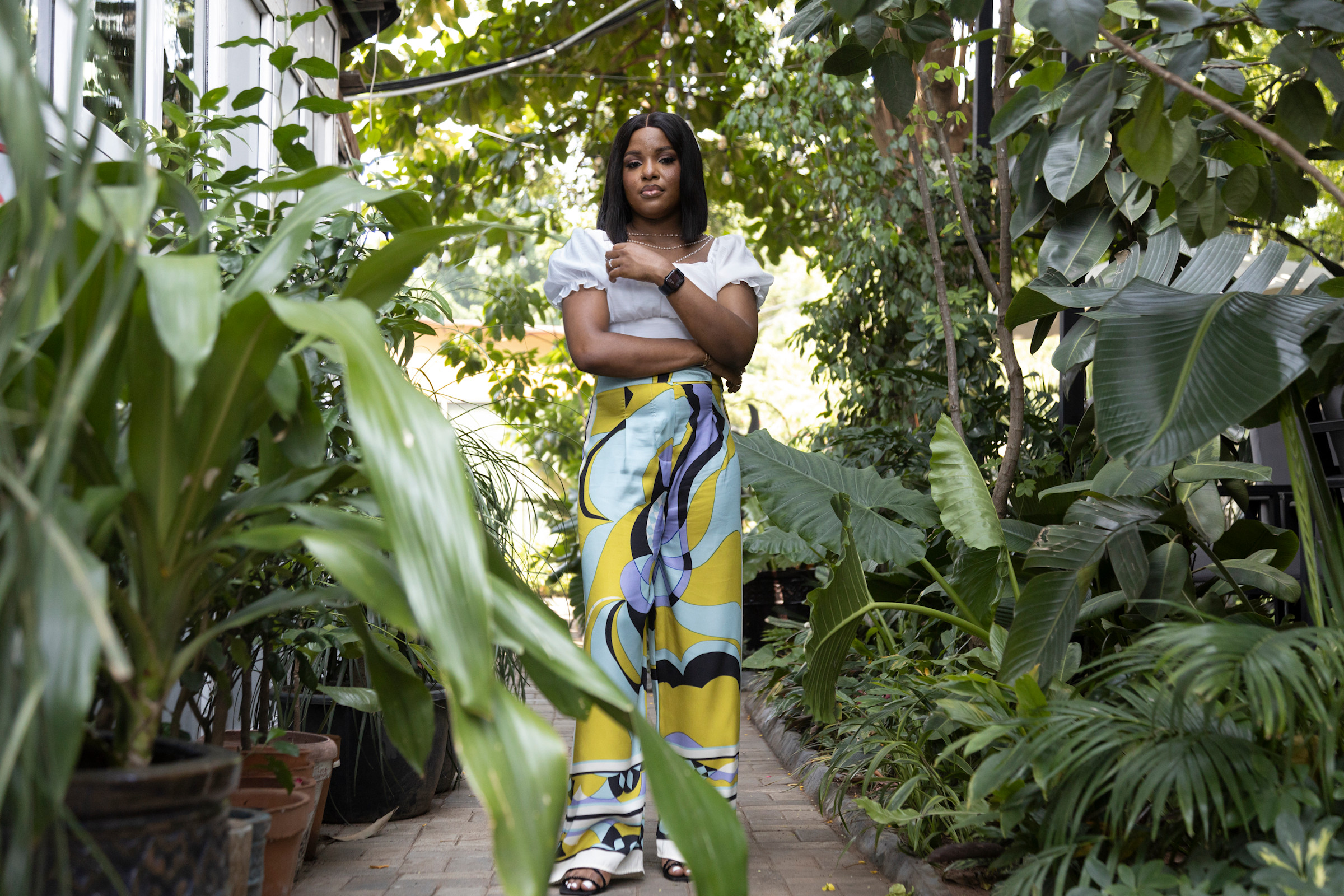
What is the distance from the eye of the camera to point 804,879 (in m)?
2.34

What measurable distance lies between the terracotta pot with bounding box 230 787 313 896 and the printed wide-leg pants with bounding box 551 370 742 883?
585 mm

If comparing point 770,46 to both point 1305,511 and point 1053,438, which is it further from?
point 1305,511

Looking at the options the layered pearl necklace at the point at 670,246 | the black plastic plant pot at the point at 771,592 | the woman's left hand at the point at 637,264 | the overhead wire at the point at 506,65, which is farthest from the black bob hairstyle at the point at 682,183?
the overhead wire at the point at 506,65

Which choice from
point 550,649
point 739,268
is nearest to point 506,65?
point 739,268

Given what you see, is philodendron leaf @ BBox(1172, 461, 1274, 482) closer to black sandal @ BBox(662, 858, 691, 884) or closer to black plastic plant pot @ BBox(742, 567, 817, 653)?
black sandal @ BBox(662, 858, 691, 884)

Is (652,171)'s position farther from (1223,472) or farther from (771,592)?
(771,592)

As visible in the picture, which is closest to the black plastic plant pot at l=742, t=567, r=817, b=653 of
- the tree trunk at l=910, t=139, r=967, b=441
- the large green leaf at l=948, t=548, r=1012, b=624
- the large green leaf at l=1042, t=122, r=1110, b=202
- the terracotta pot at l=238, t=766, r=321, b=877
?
the tree trunk at l=910, t=139, r=967, b=441

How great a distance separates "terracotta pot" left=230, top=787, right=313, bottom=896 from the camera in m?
1.96

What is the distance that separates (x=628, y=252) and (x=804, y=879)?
1447 mm

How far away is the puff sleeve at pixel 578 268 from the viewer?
2.48m

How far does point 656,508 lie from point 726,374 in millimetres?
380

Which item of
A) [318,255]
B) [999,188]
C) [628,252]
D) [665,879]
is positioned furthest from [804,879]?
[999,188]

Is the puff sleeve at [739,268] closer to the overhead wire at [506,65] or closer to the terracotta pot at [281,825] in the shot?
the terracotta pot at [281,825]

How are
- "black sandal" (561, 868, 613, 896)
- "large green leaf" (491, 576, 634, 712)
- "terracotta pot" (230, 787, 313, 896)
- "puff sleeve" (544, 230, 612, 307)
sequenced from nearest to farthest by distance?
"large green leaf" (491, 576, 634, 712) < "terracotta pot" (230, 787, 313, 896) < "black sandal" (561, 868, 613, 896) < "puff sleeve" (544, 230, 612, 307)
